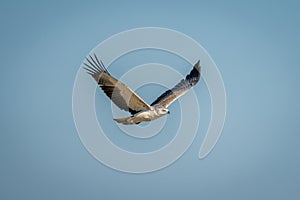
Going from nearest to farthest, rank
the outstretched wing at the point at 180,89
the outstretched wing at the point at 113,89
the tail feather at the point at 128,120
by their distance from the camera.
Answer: the outstretched wing at the point at 113,89 < the tail feather at the point at 128,120 < the outstretched wing at the point at 180,89

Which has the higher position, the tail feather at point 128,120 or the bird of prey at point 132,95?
the bird of prey at point 132,95

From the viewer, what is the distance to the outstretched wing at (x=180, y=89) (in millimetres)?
6789

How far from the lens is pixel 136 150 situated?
22.9ft

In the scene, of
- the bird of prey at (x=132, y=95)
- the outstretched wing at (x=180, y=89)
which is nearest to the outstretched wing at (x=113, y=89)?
the bird of prey at (x=132, y=95)

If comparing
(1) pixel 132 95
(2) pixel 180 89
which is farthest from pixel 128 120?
(2) pixel 180 89

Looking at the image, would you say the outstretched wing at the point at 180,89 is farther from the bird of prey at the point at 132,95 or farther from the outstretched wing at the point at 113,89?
the outstretched wing at the point at 113,89

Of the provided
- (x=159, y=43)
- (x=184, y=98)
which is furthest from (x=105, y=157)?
(x=159, y=43)

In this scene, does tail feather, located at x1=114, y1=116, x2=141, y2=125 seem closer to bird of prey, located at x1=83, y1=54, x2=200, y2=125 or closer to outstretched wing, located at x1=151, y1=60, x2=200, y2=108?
bird of prey, located at x1=83, y1=54, x2=200, y2=125

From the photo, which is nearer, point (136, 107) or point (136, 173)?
point (136, 107)

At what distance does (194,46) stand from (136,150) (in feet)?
6.55

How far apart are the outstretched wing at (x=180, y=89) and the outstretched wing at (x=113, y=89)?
395 mm

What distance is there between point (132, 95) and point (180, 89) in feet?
3.49

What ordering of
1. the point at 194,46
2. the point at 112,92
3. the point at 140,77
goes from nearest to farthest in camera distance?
the point at 112,92, the point at 140,77, the point at 194,46

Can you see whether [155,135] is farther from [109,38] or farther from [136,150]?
[109,38]
